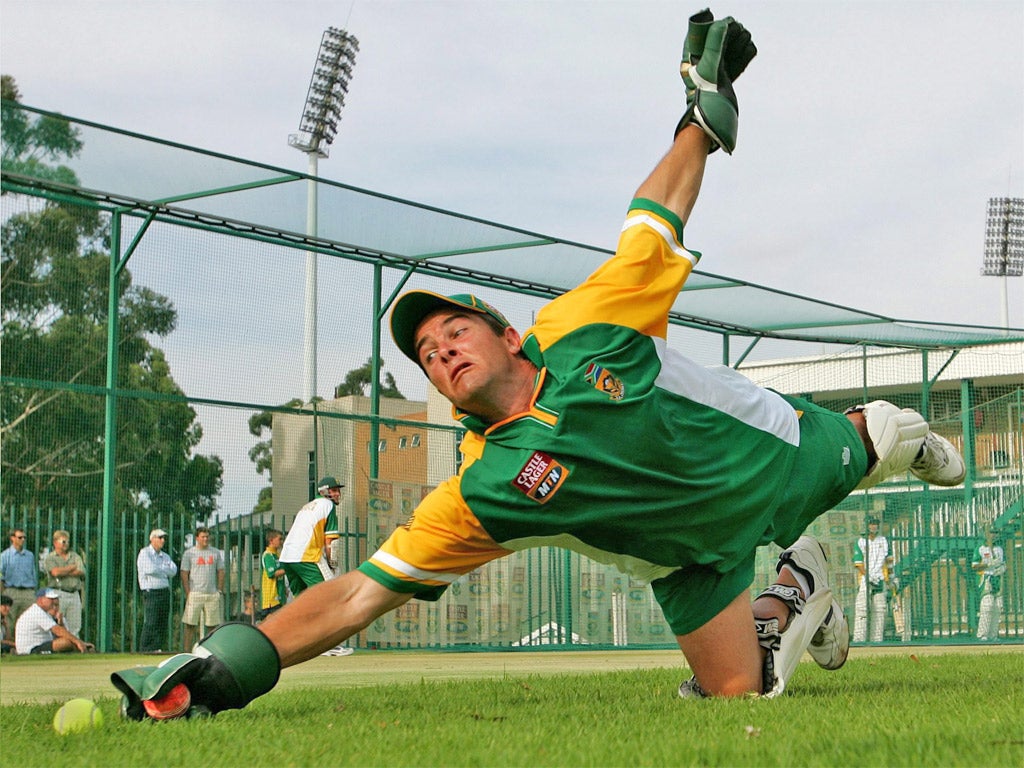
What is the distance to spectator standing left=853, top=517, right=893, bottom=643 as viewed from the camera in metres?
15.5

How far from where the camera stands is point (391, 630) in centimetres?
1366

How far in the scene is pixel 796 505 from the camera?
535cm

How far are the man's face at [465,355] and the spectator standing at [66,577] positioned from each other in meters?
7.77

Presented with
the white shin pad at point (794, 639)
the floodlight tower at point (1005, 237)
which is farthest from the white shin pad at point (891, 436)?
the floodlight tower at point (1005, 237)

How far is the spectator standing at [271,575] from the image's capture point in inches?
520

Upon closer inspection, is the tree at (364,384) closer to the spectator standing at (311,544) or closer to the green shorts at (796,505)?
the spectator standing at (311,544)

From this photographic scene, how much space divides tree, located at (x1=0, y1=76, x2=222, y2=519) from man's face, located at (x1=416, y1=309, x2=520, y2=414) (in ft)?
23.3

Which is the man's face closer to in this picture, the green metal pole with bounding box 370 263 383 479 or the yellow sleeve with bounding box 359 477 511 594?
the yellow sleeve with bounding box 359 477 511 594

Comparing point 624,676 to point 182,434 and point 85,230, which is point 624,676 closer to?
point 182,434

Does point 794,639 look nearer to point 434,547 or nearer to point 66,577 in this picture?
point 434,547

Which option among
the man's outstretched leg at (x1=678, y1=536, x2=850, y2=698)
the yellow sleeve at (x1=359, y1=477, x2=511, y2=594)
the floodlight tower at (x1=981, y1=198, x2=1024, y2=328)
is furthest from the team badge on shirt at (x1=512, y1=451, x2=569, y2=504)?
the floodlight tower at (x1=981, y1=198, x2=1024, y2=328)

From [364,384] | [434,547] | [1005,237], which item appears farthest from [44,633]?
[1005,237]

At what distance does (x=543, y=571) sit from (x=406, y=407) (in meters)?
2.59

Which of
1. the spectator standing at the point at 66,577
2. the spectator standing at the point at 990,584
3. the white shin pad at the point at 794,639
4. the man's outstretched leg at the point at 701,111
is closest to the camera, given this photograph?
the man's outstretched leg at the point at 701,111
